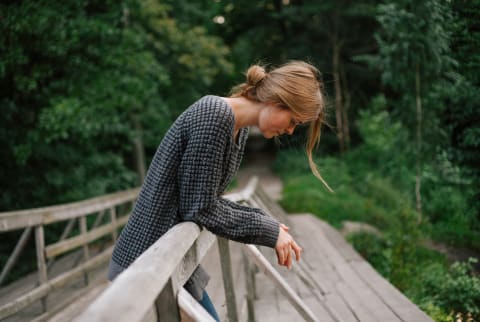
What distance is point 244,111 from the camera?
1586 mm

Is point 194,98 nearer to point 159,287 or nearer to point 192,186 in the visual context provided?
point 192,186

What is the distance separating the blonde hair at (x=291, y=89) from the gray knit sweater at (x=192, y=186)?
0.20m

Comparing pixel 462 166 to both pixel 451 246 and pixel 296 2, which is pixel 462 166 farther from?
pixel 296 2

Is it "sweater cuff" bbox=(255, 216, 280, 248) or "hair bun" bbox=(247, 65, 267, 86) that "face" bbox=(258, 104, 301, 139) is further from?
"sweater cuff" bbox=(255, 216, 280, 248)

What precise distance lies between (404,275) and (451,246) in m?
1.56

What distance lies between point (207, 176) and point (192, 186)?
0.06m

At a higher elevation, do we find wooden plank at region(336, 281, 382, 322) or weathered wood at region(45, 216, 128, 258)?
weathered wood at region(45, 216, 128, 258)

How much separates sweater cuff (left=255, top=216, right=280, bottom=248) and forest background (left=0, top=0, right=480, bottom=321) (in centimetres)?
66

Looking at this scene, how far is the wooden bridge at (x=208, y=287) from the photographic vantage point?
986 mm

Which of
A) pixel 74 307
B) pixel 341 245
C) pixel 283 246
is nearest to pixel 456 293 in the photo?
pixel 341 245

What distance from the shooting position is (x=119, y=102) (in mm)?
6496

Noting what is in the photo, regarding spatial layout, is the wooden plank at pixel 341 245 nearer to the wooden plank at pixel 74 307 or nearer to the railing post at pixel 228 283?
the wooden plank at pixel 74 307

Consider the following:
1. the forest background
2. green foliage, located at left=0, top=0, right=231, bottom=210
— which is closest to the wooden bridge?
the forest background

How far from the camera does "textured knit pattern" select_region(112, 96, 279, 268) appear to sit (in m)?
1.42
